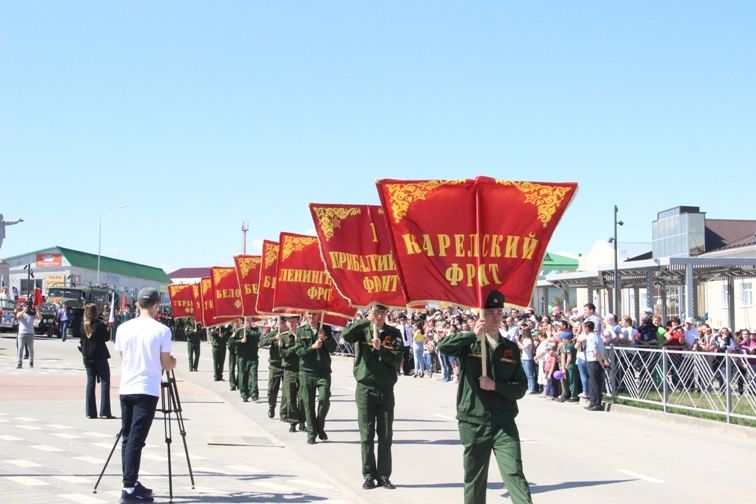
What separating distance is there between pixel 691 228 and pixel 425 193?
190 ft

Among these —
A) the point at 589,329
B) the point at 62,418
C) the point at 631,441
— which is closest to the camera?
the point at 631,441

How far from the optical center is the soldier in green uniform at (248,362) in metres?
19.5

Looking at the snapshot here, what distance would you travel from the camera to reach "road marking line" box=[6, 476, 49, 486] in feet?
29.2

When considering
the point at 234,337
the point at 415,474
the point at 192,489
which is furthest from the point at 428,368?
the point at 192,489

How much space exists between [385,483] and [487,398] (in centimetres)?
285

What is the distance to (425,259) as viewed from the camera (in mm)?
8172

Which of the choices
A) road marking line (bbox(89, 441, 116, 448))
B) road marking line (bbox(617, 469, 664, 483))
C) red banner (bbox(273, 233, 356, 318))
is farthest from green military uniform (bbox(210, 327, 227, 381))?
road marking line (bbox(617, 469, 664, 483))

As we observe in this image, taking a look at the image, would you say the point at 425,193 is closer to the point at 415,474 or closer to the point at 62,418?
the point at 415,474

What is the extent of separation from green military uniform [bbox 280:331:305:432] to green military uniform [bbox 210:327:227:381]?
33.1 ft

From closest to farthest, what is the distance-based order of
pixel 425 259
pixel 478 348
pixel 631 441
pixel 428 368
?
pixel 478 348 → pixel 425 259 → pixel 631 441 → pixel 428 368

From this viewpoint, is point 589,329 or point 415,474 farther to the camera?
point 589,329

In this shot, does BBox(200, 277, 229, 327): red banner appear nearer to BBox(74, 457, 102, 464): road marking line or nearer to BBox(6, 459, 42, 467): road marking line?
BBox(74, 457, 102, 464): road marking line

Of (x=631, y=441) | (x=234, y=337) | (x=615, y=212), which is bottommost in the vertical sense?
(x=631, y=441)

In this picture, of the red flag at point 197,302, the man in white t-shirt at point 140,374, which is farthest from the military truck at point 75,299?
the man in white t-shirt at point 140,374
